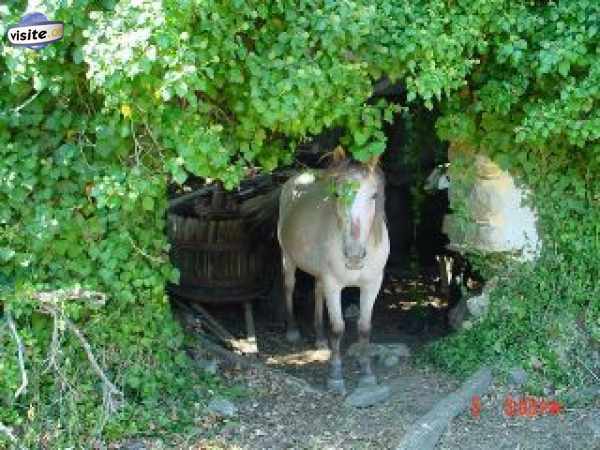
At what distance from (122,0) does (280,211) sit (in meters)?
4.19

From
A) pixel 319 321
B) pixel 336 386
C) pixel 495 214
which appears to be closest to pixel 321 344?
pixel 319 321

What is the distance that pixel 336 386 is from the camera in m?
6.98

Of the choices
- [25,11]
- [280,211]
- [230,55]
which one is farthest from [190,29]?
[280,211]

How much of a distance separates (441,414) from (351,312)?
3.28 m

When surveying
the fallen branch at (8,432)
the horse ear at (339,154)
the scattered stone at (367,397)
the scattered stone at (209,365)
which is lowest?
the scattered stone at (367,397)

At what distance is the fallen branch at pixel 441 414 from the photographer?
18.9ft

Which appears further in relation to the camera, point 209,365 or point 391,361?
point 391,361

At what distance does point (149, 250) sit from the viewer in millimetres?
6176

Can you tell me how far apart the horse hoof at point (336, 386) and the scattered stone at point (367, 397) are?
18 cm

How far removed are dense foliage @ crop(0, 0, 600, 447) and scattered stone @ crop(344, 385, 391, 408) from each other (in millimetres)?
1329

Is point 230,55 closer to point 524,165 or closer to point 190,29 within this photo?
point 190,29

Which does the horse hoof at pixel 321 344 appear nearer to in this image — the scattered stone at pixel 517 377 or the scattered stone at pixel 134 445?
the scattered stone at pixel 517 377

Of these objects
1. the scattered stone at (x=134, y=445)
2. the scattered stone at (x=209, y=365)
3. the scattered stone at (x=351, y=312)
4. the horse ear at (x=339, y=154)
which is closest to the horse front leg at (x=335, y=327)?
the scattered stone at (x=209, y=365)

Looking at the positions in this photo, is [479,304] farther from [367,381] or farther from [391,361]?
[367,381]
